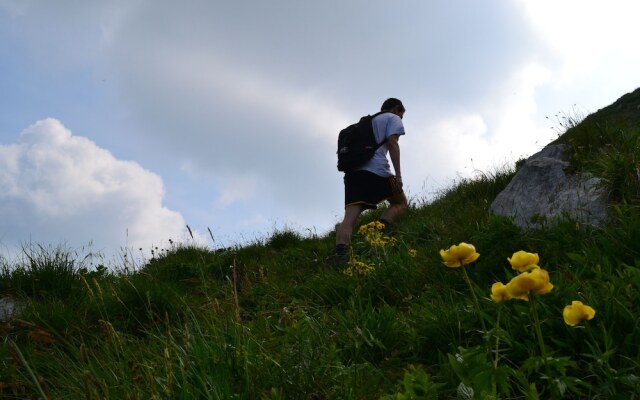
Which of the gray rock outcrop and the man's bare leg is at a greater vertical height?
the man's bare leg

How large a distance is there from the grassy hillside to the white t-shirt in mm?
929

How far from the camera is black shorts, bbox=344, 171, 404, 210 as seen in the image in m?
6.34

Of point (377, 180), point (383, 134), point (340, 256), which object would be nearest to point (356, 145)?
point (383, 134)

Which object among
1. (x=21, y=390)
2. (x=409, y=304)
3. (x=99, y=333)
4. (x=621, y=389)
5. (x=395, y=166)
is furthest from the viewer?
(x=395, y=166)

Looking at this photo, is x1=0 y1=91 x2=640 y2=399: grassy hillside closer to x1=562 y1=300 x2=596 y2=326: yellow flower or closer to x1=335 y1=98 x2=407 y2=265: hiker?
x1=562 y1=300 x2=596 y2=326: yellow flower

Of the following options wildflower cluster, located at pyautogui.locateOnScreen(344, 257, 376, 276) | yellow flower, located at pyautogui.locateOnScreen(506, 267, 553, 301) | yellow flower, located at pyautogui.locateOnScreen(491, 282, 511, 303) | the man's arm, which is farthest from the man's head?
yellow flower, located at pyautogui.locateOnScreen(506, 267, 553, 301)

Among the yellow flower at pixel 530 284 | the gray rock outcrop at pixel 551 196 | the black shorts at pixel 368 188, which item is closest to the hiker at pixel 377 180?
the black shorts at pixel 368 188

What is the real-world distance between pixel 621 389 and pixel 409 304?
190 centimetres

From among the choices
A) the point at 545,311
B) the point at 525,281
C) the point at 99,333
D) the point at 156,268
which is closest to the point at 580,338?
the point at 545,311

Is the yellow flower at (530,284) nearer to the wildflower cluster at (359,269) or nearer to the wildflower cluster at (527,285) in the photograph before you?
the wildflower cluster at (527,285)

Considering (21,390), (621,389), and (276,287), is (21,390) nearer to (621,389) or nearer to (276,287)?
(276,287)

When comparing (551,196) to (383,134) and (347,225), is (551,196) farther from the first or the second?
(347,225)

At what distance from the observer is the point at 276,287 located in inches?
200

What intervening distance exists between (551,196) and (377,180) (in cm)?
201
